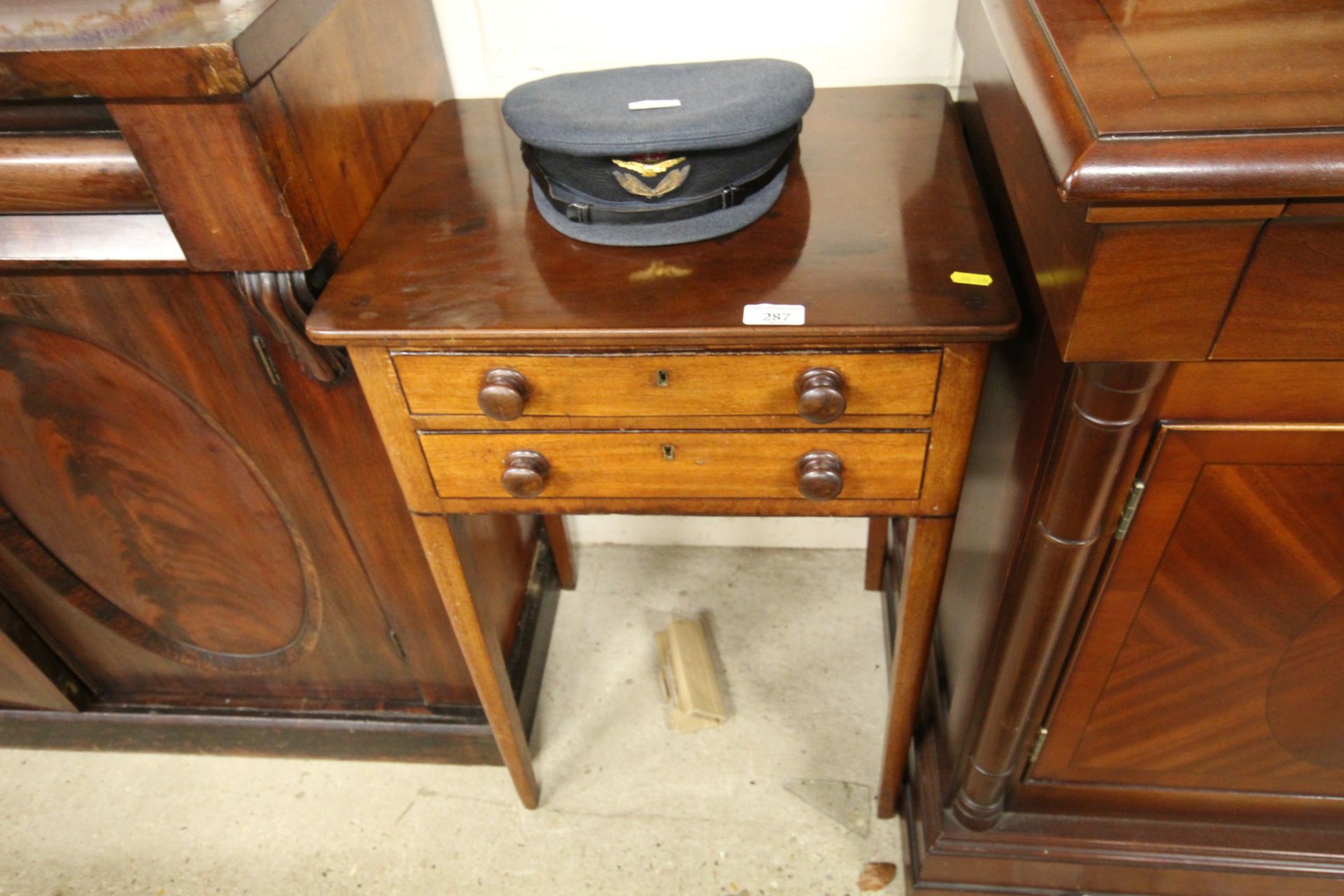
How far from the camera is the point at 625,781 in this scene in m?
1.34

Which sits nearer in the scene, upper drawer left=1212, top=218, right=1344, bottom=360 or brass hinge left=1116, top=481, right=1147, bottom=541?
upper drawer left=1212, top=218, right=1344, bottom=360

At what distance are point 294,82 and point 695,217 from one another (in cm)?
37

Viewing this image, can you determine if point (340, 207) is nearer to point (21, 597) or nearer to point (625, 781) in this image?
point (21, 597)

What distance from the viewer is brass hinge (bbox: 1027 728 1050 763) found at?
3.21 ft

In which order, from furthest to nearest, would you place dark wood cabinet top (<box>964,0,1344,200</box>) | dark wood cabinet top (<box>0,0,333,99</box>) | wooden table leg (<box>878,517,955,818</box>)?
wooden table leg (<box>878,517,955,818</box>), dark wood cabinet top (<box>0,0,333,99</box>), dark wood cabinet top (<box>964,0,1344,200</box>)

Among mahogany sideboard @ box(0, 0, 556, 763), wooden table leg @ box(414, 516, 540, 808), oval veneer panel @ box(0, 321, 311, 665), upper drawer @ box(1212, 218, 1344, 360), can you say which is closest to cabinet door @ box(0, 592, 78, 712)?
mahogany sideboard @ box(0, 0, 556, 763)

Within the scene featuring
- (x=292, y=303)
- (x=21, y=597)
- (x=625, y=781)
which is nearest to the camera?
(x=292, y=303)

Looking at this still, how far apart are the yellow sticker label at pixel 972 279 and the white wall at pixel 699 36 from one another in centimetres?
51

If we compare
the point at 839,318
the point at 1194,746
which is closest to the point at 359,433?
the point at 839,318

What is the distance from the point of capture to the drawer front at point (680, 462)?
0.81 meters

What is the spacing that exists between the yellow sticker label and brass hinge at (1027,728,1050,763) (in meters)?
0.52

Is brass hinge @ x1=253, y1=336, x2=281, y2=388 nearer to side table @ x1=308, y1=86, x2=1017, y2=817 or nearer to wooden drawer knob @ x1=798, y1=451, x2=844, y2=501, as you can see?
side table @ x1=308, y1=86, x2=1017, y2=817

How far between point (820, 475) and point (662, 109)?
37 cm

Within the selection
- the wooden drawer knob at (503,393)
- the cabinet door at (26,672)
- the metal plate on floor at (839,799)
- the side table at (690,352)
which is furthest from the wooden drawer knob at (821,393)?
the cabinet door at (26,672)
